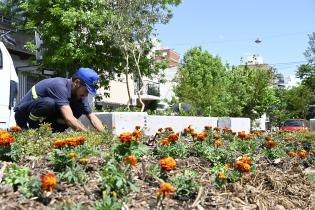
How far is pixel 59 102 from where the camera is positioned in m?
5.67

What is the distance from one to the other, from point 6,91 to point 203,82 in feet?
102

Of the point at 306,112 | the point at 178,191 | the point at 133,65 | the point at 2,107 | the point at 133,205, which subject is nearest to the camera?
the point at 133,205

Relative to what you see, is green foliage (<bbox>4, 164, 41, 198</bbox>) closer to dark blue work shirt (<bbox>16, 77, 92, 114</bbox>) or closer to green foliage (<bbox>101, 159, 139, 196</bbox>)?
green foliage (<bbox>101, 159, 139, 196</bbox>)

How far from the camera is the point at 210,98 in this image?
79.5 ft

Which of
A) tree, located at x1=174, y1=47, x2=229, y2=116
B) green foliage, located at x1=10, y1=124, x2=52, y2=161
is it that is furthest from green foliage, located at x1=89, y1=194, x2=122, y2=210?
tree, located at x1=174, y1=47, x2=229, y2=116

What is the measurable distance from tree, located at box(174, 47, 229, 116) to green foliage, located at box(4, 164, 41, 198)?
1934 cm

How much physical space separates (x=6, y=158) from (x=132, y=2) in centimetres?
2036

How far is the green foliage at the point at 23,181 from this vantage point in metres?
2.86

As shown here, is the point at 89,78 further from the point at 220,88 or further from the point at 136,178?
the point at 220,88

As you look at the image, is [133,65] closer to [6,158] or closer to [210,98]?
[210,98]

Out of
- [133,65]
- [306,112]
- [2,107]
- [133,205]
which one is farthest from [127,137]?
[306,112]

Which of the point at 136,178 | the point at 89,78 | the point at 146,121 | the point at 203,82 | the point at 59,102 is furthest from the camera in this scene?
the point at 203,82

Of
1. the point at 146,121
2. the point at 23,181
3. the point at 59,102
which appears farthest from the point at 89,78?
the point at 146,121

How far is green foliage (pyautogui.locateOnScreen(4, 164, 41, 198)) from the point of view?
9.39ft
